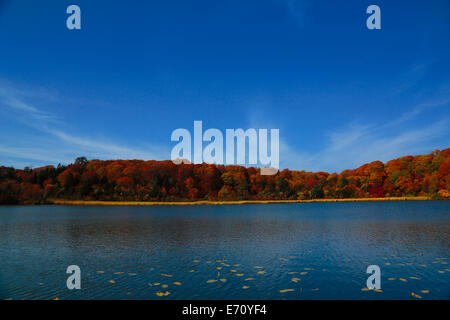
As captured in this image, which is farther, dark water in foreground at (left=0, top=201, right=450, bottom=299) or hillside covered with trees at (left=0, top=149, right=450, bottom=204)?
hillside covered with trees at (left=0, top=149, right=450, bottom=204)

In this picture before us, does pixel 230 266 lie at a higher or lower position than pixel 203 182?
lower

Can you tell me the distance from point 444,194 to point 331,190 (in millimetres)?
55548

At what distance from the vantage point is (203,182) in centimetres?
17575

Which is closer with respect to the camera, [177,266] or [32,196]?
[177,266]

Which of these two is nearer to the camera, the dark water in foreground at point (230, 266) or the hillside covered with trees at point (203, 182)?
the dark water in foreground at point (230, 266)

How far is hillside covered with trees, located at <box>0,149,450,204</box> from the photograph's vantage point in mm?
147750

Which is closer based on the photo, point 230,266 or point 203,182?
point 230,266

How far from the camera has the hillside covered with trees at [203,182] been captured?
485 feet

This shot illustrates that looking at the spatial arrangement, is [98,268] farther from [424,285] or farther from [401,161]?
[401,161]

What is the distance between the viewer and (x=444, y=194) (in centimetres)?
13050

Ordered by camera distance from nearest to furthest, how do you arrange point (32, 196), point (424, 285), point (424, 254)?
1. point (424, 285)
2. point (424, 254)
3. point (32, 196)
